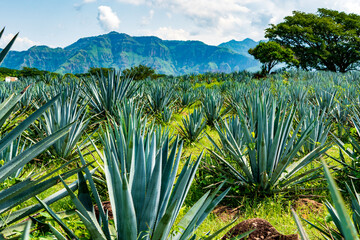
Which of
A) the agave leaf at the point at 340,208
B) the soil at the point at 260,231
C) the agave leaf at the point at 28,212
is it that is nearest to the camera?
the agave leaf at the point at 340,208

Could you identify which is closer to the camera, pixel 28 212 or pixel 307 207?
pixel 28 212

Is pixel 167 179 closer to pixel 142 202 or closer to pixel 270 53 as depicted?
pixel 142 202

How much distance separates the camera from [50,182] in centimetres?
98

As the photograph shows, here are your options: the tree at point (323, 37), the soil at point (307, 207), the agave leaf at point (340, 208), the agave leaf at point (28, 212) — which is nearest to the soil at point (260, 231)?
the soil at point (307, 207)

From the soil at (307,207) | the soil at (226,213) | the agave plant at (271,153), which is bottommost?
the soil at (226,213)

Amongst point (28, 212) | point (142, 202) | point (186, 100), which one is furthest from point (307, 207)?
point (186, 100)

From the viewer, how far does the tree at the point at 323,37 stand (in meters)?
29.2

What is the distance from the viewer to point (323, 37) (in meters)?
31.0

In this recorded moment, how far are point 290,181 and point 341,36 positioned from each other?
34720mm

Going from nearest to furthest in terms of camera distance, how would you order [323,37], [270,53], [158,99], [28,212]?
[28,212] < [158,99] < [270,53] < [323,37]

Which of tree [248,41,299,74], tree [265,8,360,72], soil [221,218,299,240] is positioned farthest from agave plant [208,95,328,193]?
tree [265,8,360,72]

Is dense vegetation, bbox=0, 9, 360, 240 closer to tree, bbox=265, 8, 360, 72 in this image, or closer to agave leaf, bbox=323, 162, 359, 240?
agave leaf, bbox=323, 162, 359, 240

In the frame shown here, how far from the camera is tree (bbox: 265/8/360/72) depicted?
95.7ft

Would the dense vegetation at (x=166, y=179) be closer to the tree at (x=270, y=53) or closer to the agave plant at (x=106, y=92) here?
the agave plant at (x=106, y=92)
